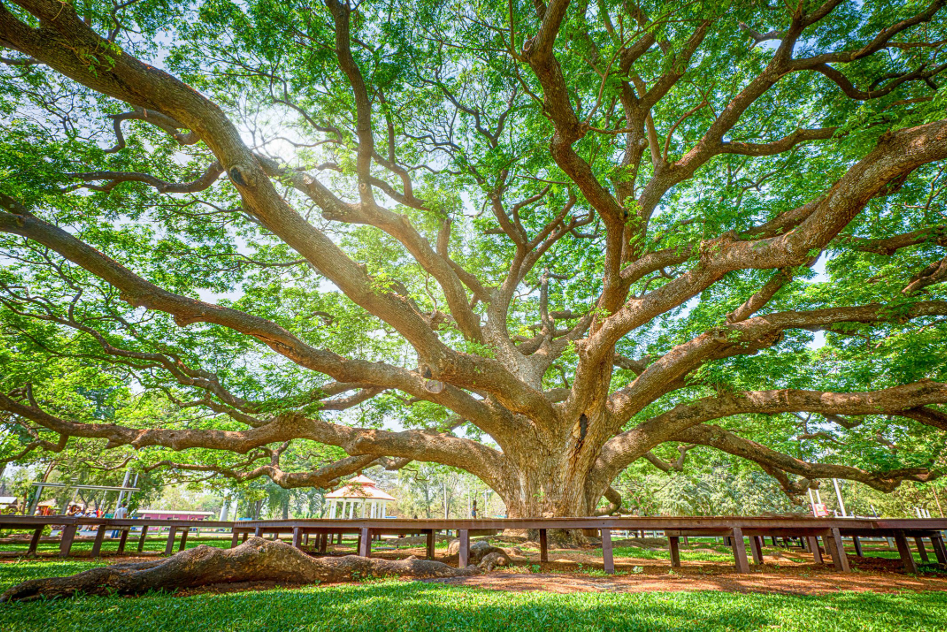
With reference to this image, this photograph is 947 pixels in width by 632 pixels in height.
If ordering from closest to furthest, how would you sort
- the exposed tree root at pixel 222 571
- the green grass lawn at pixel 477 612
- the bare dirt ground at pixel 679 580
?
the green grass lawn at pixel 477 612 → the exposed tree root at pixel 222 571 → the bare dirt ground at pixel 679 580

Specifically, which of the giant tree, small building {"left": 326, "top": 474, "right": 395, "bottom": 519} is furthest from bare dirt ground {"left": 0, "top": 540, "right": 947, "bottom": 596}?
small building {"left": 326, "top": 474, "right": 395, "bottom": 519}

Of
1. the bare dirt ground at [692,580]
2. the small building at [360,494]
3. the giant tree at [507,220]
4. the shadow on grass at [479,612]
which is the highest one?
the giant tree at [507,220]

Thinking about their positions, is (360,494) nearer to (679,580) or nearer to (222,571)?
(222,571)

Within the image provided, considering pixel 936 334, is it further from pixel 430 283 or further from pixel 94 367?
pixel 94 367

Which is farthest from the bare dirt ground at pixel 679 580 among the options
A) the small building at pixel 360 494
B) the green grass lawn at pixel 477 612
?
the small building at pixel 360 494

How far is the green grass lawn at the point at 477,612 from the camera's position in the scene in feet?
9.14

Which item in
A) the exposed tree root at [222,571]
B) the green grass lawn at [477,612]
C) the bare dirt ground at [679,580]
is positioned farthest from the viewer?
the bare dirt ground at [679,580]

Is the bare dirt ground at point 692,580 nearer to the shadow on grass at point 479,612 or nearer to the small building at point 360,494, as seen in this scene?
the shadow on grass at point 479,612

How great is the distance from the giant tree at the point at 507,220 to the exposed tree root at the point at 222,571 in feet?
8.71

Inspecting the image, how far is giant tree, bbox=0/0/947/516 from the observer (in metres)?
5.75

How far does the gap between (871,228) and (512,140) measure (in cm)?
712

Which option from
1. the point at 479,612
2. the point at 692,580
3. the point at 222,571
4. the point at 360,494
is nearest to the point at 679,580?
the point at 692,580

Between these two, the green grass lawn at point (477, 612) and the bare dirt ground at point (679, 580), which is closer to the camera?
the green grass lawn at point (477, 612)

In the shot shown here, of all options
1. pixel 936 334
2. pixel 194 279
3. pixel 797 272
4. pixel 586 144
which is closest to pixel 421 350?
pixel 586 144
